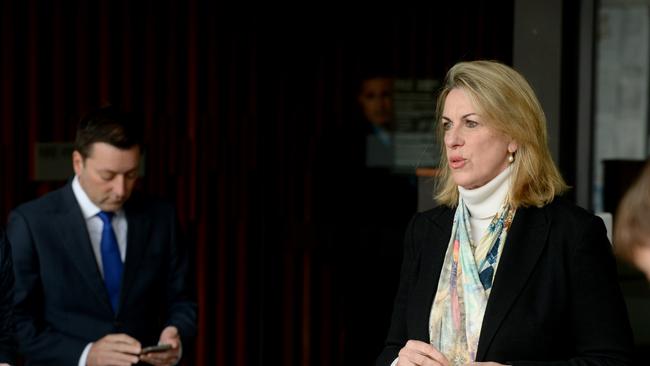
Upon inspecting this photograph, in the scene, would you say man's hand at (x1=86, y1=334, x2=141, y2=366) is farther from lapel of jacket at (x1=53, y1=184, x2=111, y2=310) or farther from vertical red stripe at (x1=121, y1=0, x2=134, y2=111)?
vertical red stripe at (x1=121, y1=0, x2=134, y2=111)

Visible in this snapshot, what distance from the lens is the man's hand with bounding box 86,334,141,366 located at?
3.56m

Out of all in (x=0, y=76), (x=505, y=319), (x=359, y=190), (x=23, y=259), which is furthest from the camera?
(x=359, y=190)

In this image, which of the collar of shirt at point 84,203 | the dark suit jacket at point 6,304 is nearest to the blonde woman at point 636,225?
the dark suit jacket at point 6,304

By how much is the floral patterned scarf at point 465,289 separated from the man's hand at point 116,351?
126cm

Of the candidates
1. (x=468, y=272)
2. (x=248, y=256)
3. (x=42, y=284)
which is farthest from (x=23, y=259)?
(x=248, y=256)

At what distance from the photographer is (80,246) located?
12.1 ft

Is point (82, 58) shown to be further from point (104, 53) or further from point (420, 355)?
point (420, 355)

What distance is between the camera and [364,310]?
591 cm

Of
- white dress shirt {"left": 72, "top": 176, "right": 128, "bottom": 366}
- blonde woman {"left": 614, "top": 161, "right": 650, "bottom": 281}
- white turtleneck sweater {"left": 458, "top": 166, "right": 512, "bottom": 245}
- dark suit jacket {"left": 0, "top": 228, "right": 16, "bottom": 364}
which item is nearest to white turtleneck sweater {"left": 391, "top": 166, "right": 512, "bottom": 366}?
white turtleneck sweater {"left": 458, "top": 166, "right": 512, "bottom": 245}

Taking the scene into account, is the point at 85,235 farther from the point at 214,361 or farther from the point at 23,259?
the point at 214,361

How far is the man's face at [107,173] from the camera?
372cm

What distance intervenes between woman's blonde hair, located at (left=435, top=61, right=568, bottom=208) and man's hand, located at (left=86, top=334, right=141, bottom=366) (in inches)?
59.2

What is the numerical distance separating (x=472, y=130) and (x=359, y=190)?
313 cm

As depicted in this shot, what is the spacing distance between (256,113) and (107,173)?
2.21 metres
